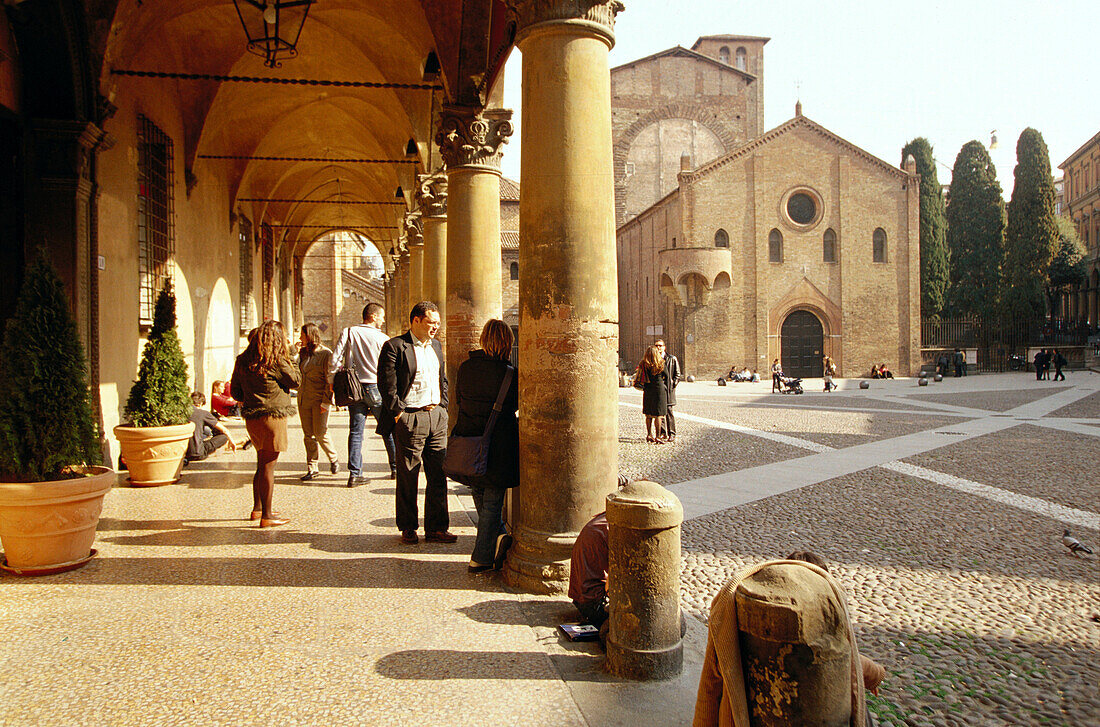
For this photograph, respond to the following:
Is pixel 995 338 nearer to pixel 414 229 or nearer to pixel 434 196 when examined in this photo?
pixel 414 229

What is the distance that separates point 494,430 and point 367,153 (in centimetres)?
1553

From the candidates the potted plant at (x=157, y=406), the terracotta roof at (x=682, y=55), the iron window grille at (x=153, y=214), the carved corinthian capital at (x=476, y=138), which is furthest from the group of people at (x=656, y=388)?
the terracotta roof at (x=682, y=55)

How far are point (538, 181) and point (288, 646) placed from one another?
2739 millimetres

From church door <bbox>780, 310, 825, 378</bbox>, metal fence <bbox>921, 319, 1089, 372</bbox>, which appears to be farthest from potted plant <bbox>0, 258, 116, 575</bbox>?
metal fence <bbox>921, 319, 1089, 372</bbox>

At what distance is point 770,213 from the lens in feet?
117

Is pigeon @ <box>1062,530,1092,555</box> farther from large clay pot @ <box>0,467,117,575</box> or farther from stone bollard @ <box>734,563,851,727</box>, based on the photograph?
large clay pot @ <box>0,467,117,575</box>

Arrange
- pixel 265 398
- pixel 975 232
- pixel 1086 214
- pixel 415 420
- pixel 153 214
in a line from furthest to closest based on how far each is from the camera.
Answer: pixel 1086 214 < pixel 975 232 < pixel 153 214 < pixel 265 398 < pixel 415 420

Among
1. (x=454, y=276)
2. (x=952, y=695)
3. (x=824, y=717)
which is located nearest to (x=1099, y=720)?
(x=952, y=695)

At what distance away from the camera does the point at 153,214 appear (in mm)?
10766

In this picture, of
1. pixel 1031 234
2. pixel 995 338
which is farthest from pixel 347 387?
pixel 1031 234

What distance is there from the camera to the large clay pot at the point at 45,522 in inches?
176

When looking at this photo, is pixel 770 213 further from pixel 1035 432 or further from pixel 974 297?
pixel 1035 432

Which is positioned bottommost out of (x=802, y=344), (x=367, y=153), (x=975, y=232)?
(x=802, y=344)

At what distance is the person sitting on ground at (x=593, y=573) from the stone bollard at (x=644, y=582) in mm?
399
